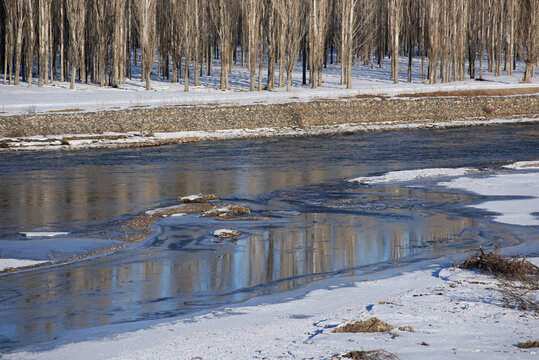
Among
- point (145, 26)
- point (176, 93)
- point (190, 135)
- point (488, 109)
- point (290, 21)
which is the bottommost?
point (190, 135)

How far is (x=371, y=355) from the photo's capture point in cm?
585

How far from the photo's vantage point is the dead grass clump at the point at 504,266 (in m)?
8.29

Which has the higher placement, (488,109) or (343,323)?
(488,109)

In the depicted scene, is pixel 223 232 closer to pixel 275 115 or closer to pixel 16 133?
pixel 16 133

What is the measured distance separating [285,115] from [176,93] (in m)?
10.2

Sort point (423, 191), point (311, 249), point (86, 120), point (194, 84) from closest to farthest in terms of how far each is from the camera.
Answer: point (311, 249) < point (423, 191) < point (86, 120) < point (194, 84)

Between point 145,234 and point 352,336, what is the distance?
6.69m

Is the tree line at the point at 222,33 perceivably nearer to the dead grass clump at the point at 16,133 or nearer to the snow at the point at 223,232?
the dead grass clump at the point at 16,133

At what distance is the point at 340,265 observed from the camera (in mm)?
10039

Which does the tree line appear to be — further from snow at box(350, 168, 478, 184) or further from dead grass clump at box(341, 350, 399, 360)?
dead grass clump at box(341, 350, 399, 360)

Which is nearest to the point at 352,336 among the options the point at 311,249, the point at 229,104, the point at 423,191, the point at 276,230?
the point at 311,249

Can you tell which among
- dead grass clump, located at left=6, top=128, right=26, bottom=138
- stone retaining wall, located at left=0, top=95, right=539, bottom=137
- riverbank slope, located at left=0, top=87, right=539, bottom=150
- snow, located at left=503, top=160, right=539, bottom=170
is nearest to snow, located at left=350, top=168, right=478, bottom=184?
snow, located at left=503, top=160, right=539, bottom=170

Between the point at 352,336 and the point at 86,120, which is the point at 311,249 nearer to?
the point at 352,336

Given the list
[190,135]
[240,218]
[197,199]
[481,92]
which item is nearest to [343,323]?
[240,218]
